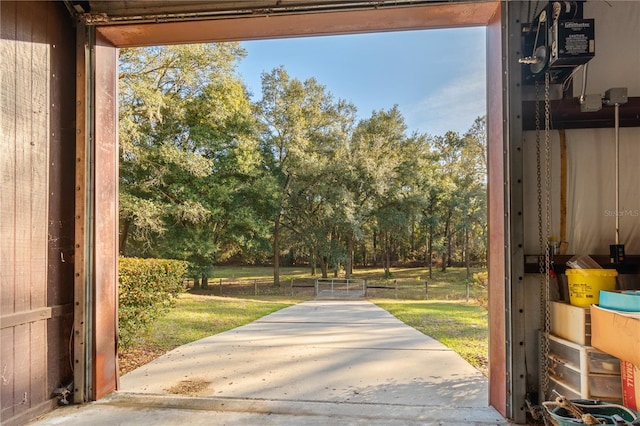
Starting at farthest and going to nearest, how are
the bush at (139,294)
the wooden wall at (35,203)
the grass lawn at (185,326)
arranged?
the grass lawn at (185,326)
the bush at (139,294)
the wooden wall at (35,203)

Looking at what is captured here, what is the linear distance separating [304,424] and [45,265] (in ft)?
6.37

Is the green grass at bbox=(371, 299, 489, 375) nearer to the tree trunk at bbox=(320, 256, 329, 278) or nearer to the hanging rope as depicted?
the hanging rope

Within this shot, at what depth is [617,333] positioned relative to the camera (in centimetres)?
168

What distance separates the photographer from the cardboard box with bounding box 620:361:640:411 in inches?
66.8

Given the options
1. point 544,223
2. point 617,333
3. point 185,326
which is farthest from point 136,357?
point 617,333

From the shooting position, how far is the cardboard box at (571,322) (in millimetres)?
1929

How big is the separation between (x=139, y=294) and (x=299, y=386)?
189 cm

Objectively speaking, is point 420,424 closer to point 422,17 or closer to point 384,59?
point 422,17

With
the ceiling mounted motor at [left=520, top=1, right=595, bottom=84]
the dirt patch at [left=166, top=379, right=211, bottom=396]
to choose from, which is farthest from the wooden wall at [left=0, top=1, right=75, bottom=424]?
the ceiling mounted motor at [left=520, top=1, right=595, bottom=84]

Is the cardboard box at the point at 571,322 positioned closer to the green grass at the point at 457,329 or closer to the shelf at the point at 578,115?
the shelf at the point at 578,115

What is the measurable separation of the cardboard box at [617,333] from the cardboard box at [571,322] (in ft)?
0.25

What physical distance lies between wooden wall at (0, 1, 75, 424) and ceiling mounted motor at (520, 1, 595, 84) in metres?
3.03

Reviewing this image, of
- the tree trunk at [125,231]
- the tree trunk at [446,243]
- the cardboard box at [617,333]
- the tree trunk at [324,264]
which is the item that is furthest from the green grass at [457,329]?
the tree trunk at [446,243]

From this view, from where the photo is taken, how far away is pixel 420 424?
2.18m
